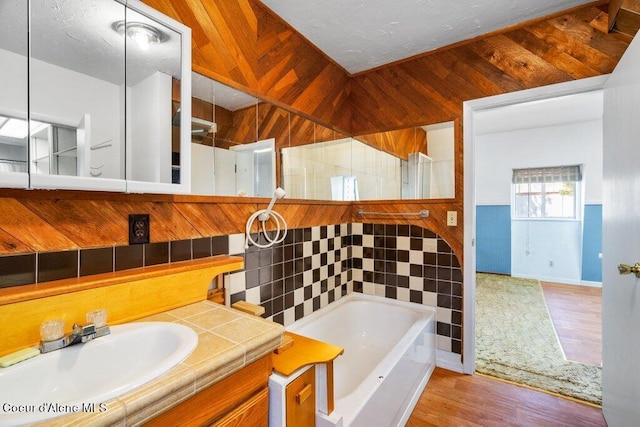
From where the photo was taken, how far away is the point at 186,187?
1128 mm

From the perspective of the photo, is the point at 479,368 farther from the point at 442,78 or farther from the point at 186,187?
the point at 186,187

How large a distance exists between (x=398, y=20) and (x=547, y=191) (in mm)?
4439

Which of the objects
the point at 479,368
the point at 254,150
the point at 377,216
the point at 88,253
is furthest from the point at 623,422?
the point at 88,253

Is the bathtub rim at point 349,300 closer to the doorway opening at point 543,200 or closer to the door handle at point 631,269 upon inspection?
the door handle at point 631,269

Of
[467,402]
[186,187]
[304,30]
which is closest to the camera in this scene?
[186,187]

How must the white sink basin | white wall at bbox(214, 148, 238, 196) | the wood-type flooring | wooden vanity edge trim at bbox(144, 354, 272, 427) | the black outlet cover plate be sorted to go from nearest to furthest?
the white sink basin, wooden vanity edge trim at bbox(144, 354, 272, 427), the black outlet cover plate, white wall at bbox(214, 148, 238, 196), the wood-type flooring

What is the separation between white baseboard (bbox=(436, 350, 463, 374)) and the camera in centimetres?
212

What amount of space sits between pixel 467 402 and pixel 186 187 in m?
2.07

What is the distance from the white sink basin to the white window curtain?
18.5 feet

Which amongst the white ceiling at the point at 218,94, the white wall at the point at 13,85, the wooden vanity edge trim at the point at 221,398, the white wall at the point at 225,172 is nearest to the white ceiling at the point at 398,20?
the white ceiling at the point at 218,94

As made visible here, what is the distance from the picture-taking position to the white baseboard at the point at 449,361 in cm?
212

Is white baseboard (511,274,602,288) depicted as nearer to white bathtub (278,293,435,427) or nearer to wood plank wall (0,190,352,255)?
white bathtub (278,293,435,427)

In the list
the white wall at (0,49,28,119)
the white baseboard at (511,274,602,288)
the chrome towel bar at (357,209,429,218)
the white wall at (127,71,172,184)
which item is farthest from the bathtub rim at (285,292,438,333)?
the white baseboard at (511,274,602,288)

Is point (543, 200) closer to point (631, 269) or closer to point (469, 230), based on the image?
point (469, 230)
